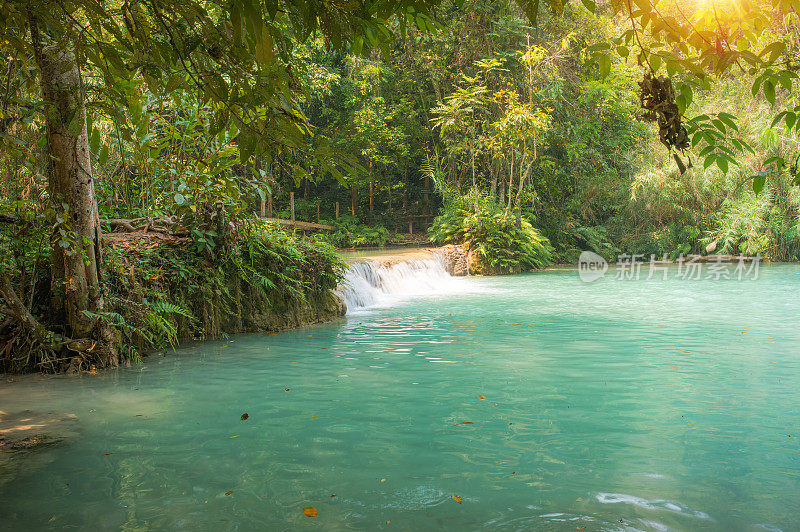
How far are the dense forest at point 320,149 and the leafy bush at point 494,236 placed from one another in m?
0.09

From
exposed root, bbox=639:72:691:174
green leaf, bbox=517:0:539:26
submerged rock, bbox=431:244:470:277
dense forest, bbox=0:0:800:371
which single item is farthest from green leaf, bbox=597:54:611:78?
submerged rock, bbox=431:244:470:277

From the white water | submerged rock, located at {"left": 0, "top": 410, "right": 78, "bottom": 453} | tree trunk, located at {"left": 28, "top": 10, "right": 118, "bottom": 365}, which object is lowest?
submerged rock, located at {"left": 0, "top": 410, "right": 78, "bottom": 453}

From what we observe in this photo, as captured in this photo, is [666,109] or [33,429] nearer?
[666,109]

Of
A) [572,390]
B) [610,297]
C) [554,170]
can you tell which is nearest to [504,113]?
[554,170]

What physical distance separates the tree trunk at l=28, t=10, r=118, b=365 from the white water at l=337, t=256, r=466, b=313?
16.0 ft

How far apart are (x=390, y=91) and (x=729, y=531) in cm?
2226

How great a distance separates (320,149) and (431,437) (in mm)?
2323

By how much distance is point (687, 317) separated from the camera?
30.2 ft

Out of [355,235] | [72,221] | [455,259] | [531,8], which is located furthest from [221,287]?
[355,235]

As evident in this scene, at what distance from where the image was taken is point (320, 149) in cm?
217

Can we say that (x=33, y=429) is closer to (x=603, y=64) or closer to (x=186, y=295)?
(x=186, y=295)

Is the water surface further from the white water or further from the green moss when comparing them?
the white water

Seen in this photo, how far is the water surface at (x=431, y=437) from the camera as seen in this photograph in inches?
112

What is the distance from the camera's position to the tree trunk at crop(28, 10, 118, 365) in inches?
207
